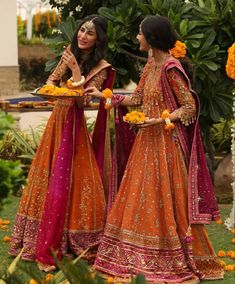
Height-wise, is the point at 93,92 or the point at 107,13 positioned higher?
the point at 107,13

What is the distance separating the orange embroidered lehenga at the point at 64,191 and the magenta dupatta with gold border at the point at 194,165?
0.55 m

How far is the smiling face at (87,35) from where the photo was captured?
564cm

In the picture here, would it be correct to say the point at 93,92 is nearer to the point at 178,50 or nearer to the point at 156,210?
the point at 178,50

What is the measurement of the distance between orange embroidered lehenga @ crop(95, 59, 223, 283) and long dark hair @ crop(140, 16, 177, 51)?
0.60 ft

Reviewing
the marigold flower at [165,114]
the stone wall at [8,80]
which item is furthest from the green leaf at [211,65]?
the stone wall at [8,80]

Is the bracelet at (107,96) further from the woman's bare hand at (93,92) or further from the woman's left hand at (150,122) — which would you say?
the woman's left hand at (150,122)

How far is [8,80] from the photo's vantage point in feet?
53.8

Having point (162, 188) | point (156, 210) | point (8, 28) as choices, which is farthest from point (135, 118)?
point (8, 28)

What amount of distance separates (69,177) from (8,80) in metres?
10.9

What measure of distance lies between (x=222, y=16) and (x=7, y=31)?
28.0ft

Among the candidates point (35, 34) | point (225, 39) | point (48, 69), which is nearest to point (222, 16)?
point (225, 39)

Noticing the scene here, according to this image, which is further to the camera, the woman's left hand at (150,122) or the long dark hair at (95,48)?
the long dark hair at (95,48)

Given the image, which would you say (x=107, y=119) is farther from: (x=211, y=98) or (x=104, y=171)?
(x=211, y=98)

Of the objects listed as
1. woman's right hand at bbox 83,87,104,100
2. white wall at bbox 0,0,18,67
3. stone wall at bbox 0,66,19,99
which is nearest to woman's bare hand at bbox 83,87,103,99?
woman's right hand at bbox 83,87,104,100
